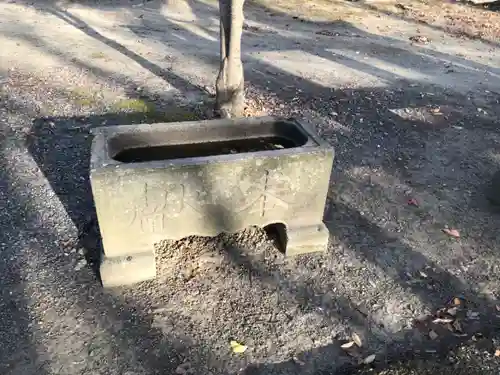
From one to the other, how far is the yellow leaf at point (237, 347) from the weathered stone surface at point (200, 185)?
84 centimetres

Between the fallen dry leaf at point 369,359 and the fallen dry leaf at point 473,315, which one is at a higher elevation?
the fallen dry leaf at point 473,315

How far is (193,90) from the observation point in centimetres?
701

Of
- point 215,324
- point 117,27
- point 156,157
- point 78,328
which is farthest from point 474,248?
point 117,27

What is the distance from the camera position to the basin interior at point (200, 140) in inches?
141

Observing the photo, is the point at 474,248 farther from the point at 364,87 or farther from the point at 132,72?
the point at 132,72

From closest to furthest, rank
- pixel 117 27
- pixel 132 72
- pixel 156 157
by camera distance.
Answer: pixel 156 157 < pixel 132 72 < pixel 117 27

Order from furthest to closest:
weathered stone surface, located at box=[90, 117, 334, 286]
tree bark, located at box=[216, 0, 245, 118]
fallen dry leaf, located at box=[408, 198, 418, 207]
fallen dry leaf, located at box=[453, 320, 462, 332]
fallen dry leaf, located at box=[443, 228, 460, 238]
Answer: tree bark, located at box=[216, 0, 245, 118] < fallen dry leaf, located at box=[408, 198, 418, 207] < fallen dry leaf, located at box=[443, 228, 460, 238] < fallen dry leaf, located at box=[453, 320, 462, 332] < weathered stone surface, located at box=[90, 117, 334, 286]

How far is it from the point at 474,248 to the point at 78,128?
15.0 ft

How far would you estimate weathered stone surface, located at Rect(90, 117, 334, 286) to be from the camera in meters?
3.10

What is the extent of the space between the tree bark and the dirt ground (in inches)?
22.7

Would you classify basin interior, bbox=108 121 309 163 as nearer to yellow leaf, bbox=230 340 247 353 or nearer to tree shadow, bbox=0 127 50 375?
tree shadow, bbox=0 127 50 375

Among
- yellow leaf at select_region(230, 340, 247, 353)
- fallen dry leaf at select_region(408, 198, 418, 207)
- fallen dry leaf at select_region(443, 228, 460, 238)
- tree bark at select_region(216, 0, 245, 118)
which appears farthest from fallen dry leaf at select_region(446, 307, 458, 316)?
tree bark at select_region(216, 0, 245, 118)

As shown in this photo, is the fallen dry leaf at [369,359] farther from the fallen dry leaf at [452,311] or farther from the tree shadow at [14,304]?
the tree shadow at [14,304]

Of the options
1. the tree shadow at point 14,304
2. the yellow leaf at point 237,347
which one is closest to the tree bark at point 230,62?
the tree shadow at point 14,304
